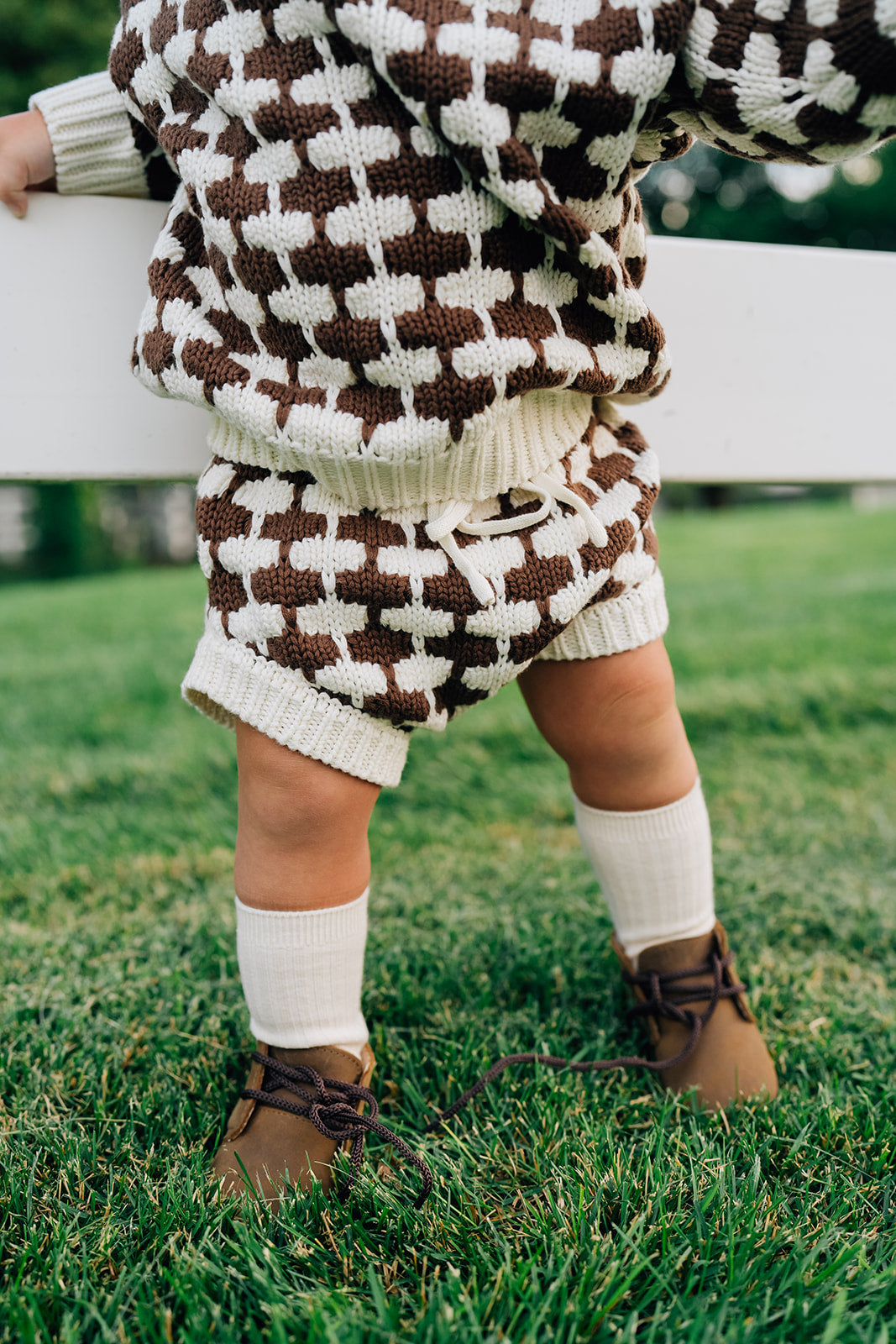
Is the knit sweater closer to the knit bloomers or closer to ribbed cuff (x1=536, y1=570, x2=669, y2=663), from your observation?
the knit bloomers

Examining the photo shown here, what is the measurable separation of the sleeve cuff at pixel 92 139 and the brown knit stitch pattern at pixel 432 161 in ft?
0.35

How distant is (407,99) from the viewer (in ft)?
2.77

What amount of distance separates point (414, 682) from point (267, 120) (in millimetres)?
517

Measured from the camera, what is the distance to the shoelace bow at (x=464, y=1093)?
1.04m

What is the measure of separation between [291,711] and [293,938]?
0.24 meters

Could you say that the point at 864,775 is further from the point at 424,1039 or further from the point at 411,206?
the point at 411,206

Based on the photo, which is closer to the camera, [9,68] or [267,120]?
[267,120]

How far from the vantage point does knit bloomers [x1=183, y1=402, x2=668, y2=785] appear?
0.98 metres

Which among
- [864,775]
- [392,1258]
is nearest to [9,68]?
[864,775]

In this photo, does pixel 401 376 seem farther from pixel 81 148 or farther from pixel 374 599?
pixel 81 148

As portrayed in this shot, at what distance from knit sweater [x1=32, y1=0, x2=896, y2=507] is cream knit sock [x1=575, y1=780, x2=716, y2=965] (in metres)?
0.44

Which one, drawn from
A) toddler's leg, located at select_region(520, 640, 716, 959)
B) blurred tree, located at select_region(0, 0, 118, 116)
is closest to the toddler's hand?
toddler's leg, located at select_region(520, 640, 716, 959)

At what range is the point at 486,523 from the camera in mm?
1008

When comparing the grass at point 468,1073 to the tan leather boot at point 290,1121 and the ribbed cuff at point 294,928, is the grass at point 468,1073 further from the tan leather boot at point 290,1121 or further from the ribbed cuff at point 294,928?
the ribbed cuff at point 294,928
